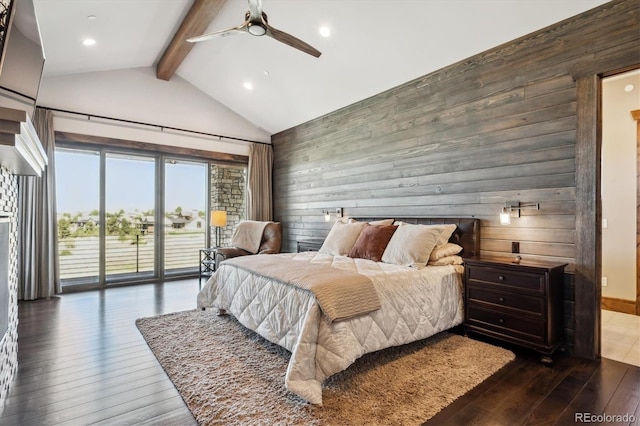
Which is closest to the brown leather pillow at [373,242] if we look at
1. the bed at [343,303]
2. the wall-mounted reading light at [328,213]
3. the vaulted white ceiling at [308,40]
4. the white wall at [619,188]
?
the bed at [343,303]

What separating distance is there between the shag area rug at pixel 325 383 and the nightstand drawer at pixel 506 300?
378 millimetres

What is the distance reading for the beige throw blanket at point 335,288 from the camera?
2.18 meters

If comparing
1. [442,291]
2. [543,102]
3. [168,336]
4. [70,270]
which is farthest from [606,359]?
[70,270]

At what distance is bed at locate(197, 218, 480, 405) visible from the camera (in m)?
2.12

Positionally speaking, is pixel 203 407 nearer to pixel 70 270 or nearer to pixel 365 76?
pixel 365 76

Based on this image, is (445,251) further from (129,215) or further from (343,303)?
(129,215)

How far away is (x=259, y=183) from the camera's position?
6609mm

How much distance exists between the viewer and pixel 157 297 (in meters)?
→ 4.63

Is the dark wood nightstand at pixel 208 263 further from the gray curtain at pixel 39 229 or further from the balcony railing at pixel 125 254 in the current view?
the gray curtain at pixel 39 229

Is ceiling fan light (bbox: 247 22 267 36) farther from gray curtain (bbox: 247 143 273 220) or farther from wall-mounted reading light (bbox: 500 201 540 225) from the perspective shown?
gray curtain (bbox: 247 143 273 220)

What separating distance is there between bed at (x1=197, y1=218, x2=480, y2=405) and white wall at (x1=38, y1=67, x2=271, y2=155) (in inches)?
131

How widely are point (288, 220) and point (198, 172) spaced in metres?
1.90

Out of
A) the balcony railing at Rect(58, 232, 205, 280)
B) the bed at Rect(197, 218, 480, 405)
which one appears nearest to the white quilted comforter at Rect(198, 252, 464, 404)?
the bed at Rect(197, 218, 480, 405)

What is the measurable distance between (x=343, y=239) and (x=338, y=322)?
1.88m
